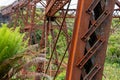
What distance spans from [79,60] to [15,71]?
175cm

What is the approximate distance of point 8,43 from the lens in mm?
4789

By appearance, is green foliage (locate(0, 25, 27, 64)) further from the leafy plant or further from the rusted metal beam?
the rusted metal beam

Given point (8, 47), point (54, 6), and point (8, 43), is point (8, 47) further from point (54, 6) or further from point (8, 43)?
point (54, 6)

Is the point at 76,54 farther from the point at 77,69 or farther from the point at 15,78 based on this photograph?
the point at 15,78

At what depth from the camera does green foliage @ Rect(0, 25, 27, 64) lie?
4.71m

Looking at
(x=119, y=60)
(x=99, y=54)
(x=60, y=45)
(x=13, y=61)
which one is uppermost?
(x=99, y=54)

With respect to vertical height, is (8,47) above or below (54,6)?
below

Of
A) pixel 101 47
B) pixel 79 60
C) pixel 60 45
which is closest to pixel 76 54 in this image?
pixel 79 60

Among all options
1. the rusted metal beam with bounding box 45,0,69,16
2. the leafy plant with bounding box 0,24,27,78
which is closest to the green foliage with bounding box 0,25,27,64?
the leafy plant with bounding box 0,24,27,78

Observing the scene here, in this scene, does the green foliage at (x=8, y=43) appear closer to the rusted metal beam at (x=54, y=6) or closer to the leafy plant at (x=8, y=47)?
the leafy plant at (x=8, y=47)

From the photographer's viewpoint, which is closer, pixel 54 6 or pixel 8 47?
pixel 8 47

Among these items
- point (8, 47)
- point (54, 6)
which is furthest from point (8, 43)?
point (54, 6)

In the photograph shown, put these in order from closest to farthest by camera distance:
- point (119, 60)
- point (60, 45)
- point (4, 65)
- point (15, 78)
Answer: point (4, 65), point (15, 78), point (60, 45), point (119, 60)

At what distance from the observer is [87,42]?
3406 mm
